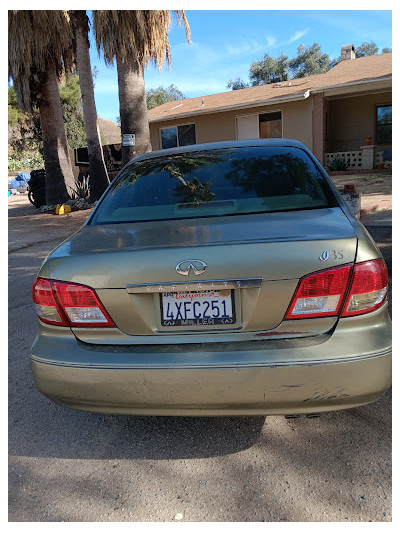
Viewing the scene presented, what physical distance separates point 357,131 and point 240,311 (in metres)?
17.6

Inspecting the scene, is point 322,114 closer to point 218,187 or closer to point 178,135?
point 178,135

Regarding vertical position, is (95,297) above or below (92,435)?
above

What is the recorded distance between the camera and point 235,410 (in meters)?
2.08

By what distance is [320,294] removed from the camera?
204 cm

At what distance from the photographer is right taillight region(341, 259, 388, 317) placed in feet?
6.72

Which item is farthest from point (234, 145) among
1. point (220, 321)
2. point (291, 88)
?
point (291, 88)

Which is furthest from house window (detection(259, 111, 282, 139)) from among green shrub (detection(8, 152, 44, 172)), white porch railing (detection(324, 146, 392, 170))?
green shrub (detection(8, 152, 44, 172))

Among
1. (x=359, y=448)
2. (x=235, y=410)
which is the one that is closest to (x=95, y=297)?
(x=235, y=410)

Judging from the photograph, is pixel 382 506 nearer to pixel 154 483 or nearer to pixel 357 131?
pixel 154 483

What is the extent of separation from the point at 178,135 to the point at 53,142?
27.2 feet

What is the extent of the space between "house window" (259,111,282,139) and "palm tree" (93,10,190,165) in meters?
8.84

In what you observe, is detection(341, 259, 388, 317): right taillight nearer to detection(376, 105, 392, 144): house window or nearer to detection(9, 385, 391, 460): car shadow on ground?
detection(9, 385, 391, 460): car shadow on ground

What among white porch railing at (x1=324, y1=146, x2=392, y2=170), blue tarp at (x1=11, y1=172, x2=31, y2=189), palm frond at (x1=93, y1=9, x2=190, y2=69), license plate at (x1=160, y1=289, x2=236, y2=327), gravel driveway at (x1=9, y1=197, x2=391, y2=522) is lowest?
gravel driveway at (x1=9, y1=197, x2=391, y2=522)

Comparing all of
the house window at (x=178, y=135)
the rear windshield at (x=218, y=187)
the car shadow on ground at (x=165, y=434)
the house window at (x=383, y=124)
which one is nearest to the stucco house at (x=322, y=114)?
the house window at (x=383, y=124)
